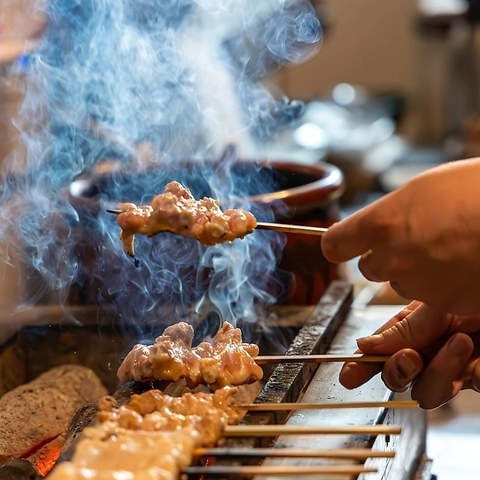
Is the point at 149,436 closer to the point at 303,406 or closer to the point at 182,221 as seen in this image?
the point at 303,406

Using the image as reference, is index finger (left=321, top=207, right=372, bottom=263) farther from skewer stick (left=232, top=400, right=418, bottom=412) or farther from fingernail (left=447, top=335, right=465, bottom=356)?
fingernail (left=447, top=335, right=465, bottom=356)

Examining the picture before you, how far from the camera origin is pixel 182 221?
2.72 meters

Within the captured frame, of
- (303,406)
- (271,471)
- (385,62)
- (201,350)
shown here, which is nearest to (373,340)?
(303,406)

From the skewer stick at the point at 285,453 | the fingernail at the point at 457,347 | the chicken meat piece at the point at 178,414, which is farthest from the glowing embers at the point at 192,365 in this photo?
the fingernail at the point at 457,347

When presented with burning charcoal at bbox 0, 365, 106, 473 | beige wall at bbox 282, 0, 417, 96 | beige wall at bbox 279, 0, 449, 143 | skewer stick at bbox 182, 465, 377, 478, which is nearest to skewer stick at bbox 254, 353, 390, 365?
skewer stick at bbox 182, 465, 377, 478

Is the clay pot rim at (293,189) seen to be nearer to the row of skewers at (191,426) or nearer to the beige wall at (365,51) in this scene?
the row of skewers at (191,426)

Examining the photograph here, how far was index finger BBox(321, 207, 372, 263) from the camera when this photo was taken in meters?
2.21

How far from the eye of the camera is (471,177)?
2070 millimetres

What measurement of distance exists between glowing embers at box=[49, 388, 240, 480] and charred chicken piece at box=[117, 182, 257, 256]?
48 cm

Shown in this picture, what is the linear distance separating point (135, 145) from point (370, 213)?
2.69 m

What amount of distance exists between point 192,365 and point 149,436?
0.57 m

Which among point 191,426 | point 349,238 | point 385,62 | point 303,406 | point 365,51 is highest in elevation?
point 349,238

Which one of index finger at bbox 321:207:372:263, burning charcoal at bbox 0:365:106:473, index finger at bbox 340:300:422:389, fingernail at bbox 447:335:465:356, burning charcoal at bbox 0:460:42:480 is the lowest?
burning charcoal at bbox 0:365:106:473

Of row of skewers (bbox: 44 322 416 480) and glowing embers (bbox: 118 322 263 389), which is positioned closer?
row of skewers (bbox: 44 322 416 480)
